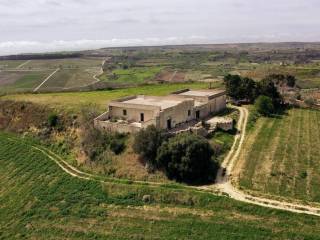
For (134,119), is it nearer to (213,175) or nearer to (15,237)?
(213,175)

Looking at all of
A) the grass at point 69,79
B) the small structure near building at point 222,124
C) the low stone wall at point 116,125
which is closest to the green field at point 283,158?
the small structure near building at point 222,124

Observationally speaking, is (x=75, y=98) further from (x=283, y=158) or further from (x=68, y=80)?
(x=283, y=158)

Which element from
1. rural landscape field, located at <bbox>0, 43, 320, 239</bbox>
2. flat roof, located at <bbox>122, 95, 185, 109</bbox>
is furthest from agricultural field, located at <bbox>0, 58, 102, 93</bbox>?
flat roof, located at <bbox>122, 95, 185, 109</bbox>

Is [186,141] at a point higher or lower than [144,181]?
higher

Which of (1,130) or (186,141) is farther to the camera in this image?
(1,130)

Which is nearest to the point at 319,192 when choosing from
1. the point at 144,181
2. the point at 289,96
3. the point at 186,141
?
the point at 186,141

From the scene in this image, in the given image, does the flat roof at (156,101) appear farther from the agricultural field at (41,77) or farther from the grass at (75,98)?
the agricultural field at (41,77)
